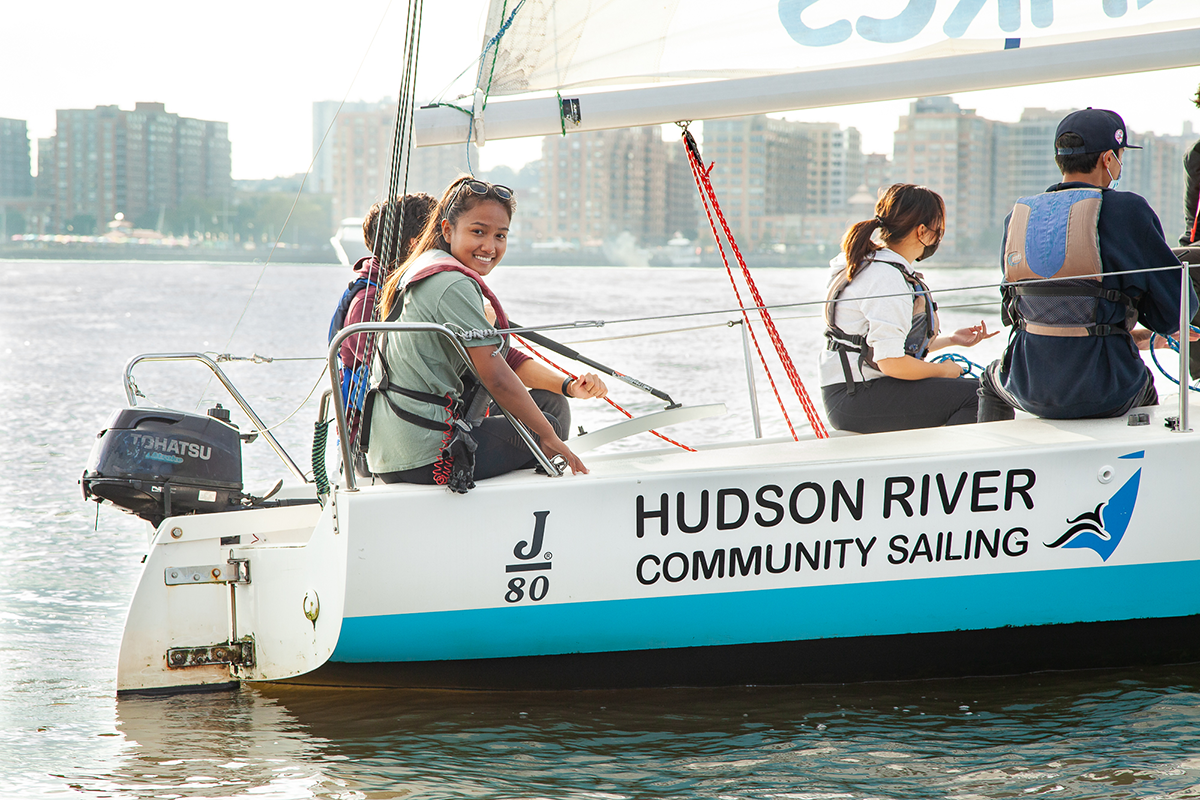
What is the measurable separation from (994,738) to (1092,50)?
192 centimetres

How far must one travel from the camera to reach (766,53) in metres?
3.48

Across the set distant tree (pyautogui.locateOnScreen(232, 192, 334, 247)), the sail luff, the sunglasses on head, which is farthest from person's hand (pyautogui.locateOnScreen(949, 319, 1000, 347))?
distant tree (pyautogui.locateOnScreen(232, 192, 334, 247))

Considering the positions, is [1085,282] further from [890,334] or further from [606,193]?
[606,193]

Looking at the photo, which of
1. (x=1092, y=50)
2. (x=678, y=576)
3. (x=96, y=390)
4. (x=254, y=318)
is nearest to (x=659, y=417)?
(x=678, y=576)

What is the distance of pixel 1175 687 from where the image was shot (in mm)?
3490

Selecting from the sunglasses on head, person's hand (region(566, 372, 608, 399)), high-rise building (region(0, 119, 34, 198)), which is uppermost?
high-rise building (region(0, 119, 34, 198))

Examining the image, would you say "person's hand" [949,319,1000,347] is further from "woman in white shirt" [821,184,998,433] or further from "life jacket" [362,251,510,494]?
"life jacket" [362,251,510,494]

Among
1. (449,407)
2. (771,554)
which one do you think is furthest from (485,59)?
(771,554)

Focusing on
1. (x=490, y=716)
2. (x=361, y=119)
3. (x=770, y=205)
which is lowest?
(x=490, y=716)

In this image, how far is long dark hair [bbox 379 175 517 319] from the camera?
10.7 feet

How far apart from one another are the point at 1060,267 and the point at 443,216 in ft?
5.73

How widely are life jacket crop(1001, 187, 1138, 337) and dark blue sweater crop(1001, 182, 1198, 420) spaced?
0.08 feet

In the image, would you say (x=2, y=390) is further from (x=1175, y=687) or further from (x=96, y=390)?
(x=1175, y=687)

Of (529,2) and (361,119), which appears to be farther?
(361,119)
